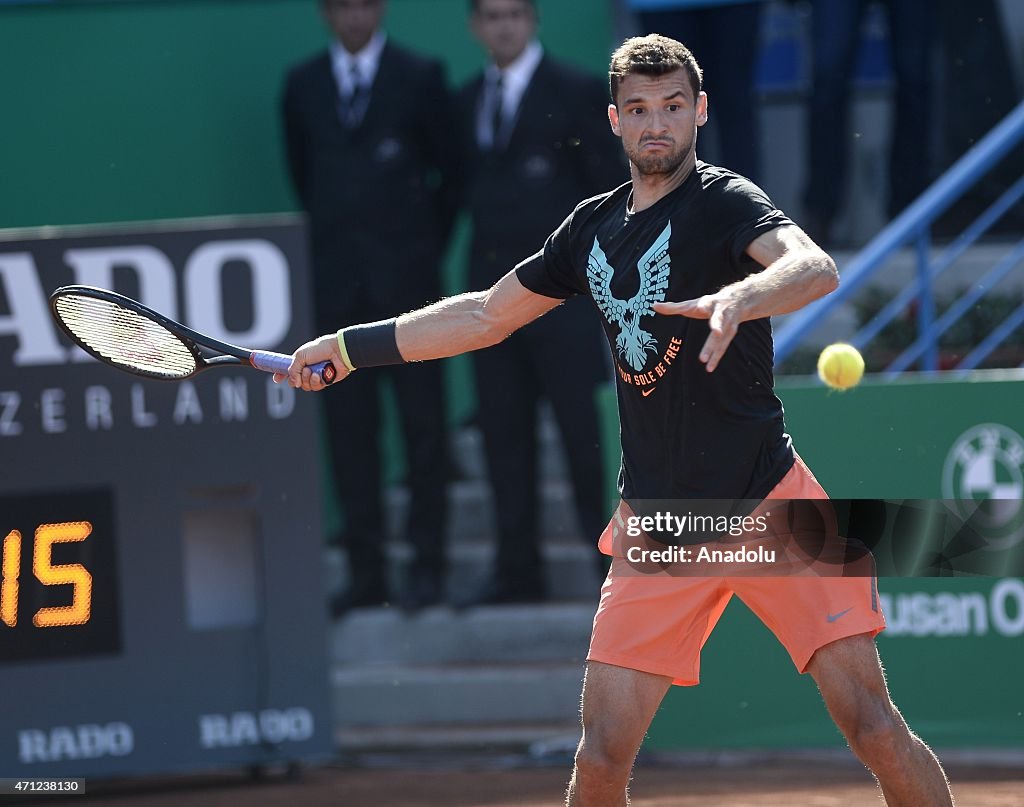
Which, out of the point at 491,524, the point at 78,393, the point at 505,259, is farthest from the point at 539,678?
the point at 78,393

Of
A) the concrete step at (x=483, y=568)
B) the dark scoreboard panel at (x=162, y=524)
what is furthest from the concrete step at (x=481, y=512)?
the dark scoreboard panel at (x=162, y=524)

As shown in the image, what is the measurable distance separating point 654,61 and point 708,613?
4.34ft

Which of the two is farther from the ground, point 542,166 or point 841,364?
point 542,166

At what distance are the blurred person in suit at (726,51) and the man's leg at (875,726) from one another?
4345mm

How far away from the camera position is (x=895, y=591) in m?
6.30

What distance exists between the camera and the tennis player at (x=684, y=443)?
4.03 m

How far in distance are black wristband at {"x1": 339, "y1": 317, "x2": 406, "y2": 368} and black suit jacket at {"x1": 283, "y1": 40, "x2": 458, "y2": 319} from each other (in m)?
3.32

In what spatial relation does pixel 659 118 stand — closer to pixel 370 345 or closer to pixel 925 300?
pixel 370 345

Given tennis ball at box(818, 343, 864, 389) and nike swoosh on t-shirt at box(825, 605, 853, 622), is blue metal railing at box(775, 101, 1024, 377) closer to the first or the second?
tennis ball at box(818, 343, 864, 389)

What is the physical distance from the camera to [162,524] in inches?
249

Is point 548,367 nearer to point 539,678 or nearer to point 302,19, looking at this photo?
point 539,678

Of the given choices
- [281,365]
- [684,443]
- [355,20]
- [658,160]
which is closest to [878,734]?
[684,443]

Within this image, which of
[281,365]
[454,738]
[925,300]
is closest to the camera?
[281,365]

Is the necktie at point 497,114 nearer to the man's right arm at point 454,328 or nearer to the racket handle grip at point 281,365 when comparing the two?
the man's right arm at point 454,328
